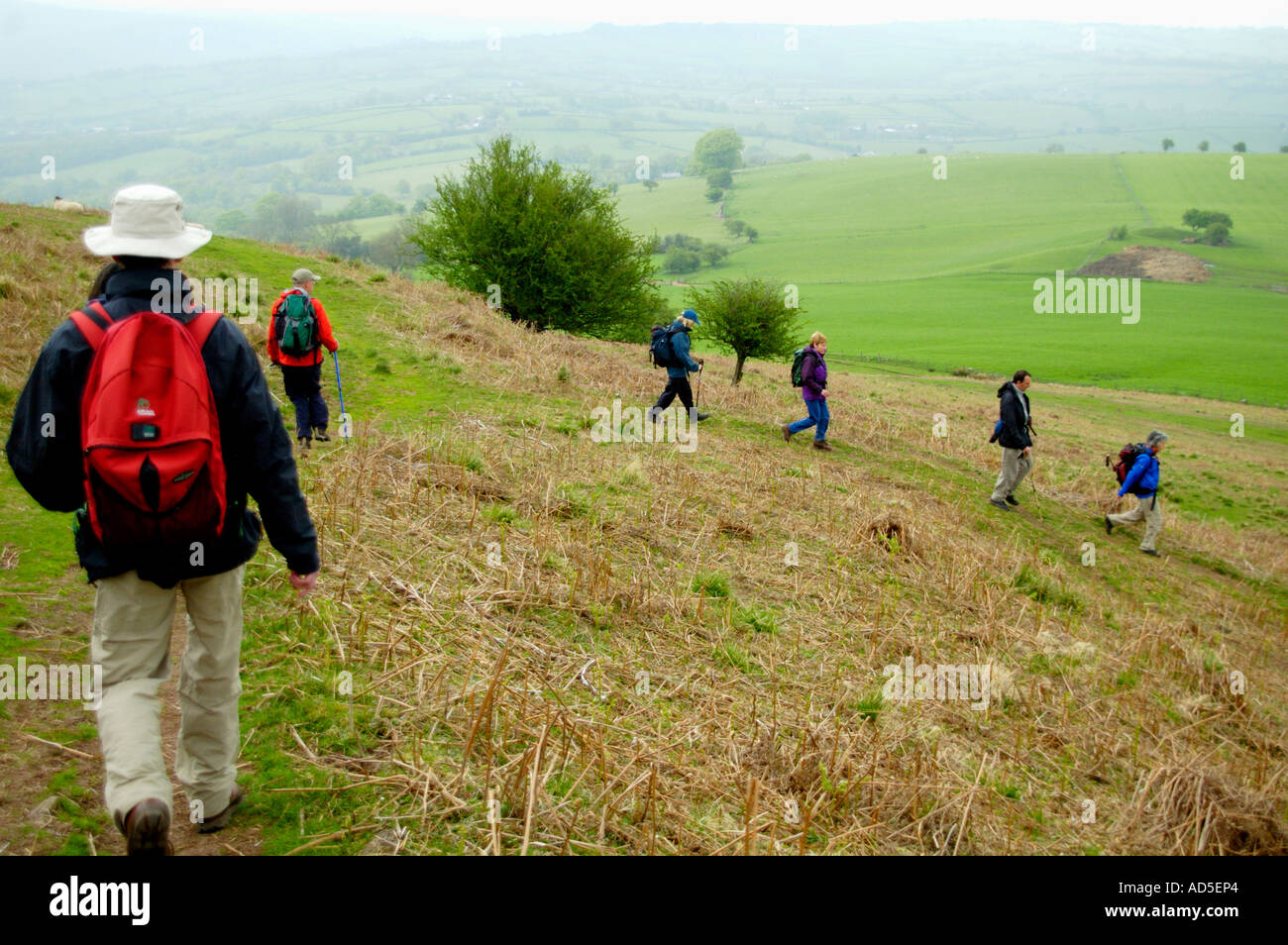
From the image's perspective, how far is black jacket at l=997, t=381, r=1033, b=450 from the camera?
14711 millimetres

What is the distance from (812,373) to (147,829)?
13.6 metres

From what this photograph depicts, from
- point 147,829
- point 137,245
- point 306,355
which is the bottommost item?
point 147,829

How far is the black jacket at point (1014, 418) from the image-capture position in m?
14.7

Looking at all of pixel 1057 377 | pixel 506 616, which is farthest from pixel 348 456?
pixel 1057 377

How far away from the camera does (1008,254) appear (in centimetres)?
9144

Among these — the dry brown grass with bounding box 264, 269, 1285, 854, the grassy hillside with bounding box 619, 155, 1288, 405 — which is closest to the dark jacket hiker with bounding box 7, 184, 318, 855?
the dry brown grass with bounding box 264, 269, 1285, 854

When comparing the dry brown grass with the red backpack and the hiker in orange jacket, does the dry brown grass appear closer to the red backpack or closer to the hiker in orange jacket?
the hiker in orange jacket

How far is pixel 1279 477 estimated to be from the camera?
28172 mm

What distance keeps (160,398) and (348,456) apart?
21.1ft

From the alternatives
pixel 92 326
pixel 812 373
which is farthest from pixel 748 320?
pixel 92 326

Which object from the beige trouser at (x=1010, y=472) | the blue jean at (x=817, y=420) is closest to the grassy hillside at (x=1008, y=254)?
the beige trouser at (x=1010, y=472)

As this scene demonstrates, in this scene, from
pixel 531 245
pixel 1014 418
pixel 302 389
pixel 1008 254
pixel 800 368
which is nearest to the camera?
pixel 302 389

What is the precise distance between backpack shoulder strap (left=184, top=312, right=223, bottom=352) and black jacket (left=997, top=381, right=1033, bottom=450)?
13.7 meters

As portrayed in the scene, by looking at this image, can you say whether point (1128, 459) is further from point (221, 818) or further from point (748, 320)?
point (221, 818)
